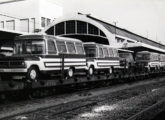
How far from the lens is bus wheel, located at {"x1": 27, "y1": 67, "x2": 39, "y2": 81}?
45.8 feet

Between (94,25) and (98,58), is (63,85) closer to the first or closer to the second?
(98,58)

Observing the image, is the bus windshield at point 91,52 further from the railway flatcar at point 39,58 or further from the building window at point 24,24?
the building window at point 24,24

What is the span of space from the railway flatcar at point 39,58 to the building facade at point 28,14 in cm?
3792

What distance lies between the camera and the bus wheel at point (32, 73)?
45.8 ft

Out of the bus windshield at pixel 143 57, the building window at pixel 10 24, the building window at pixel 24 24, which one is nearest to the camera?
the bus windshield at pixel 143 57

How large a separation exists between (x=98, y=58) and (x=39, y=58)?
7421 mm

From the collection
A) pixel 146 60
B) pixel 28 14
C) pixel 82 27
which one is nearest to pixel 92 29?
pixel 82 27

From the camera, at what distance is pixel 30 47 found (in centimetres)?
1512

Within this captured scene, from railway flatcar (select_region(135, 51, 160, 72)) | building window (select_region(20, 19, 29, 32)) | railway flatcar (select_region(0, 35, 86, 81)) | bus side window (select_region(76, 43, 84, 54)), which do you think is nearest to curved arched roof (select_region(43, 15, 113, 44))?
building window (select_region(20, 19, 29, 32))

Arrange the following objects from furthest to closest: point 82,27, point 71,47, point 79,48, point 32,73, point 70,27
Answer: point 70,27 → point 82,27 → point 79,48 → point 71,47 → point 32,73

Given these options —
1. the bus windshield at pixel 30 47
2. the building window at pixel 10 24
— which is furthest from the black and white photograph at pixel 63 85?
the building window at pixel 10 24

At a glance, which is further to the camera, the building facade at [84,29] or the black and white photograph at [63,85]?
the building facade at [84,29]

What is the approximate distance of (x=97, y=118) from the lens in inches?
393

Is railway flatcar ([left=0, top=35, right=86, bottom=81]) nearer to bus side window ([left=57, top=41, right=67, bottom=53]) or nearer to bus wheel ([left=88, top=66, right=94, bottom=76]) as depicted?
bus side window ([left=57, top=41, right=67, bottom=53])
